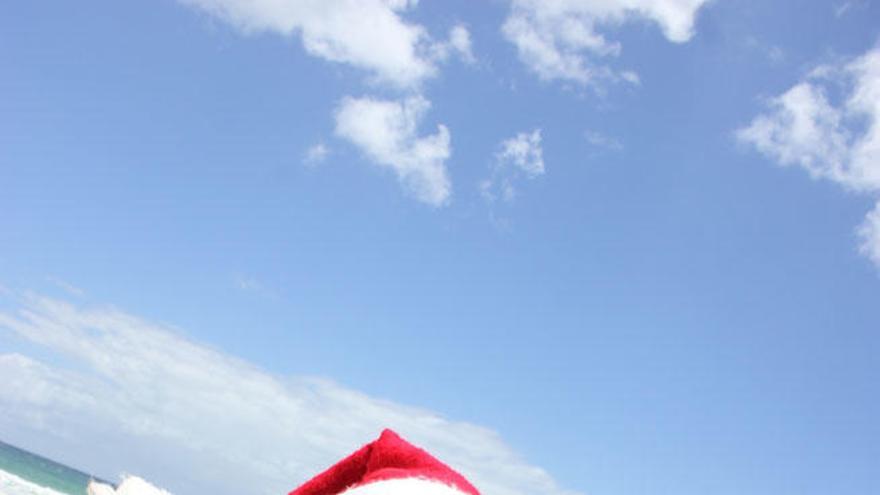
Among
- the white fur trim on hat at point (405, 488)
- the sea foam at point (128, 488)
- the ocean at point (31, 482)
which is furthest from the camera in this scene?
the ocean at point (31, 482)

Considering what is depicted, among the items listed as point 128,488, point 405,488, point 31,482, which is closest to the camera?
point 405,488

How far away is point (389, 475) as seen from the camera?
1.22m

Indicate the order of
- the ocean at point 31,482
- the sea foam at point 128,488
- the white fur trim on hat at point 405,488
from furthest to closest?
the ocean at point 31,482 < the sea foam at point 128,488 < the white fur trim on hat at point 405,488

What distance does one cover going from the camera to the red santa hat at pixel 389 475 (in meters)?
1.18

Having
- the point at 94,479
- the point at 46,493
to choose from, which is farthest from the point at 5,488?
the point at 94,479

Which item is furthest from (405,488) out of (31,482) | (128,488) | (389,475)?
(31,482)

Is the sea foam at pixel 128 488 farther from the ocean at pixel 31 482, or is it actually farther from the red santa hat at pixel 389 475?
the ocean at pixel 31 482

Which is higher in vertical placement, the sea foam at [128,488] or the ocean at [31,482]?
the ocean at [31,482]

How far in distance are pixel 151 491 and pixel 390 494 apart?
539 millimetres

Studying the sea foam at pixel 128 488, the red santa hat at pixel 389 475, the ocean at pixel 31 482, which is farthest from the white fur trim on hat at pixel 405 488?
the ocean at pixel 31 482

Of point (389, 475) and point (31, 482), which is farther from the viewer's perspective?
point (31, 482)

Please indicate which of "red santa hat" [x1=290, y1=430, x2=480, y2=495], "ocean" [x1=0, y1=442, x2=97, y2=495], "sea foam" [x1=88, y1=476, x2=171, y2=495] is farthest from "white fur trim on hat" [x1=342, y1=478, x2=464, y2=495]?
"ocean" [x1=0, y1=442, x2=97, y2=495]

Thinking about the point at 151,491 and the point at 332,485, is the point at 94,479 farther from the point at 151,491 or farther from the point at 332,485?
the point at 332,485

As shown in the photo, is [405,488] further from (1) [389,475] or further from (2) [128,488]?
(2) [128,488]
